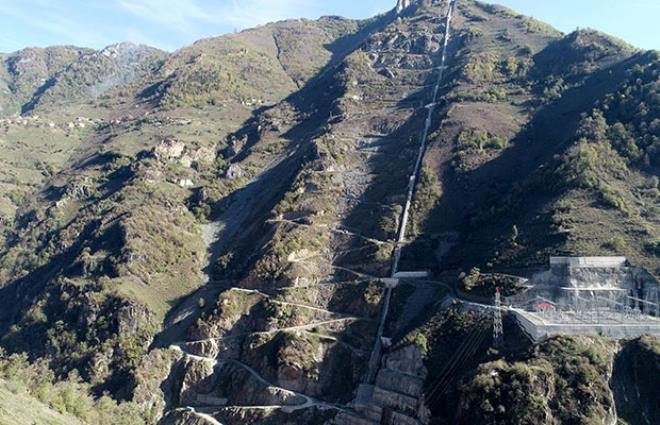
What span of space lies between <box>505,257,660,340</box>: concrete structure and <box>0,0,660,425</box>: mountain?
1.75 meters

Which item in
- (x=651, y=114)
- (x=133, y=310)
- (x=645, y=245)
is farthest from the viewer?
(x=651, y=114)

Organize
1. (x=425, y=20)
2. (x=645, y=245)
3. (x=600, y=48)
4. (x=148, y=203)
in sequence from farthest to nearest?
1. (x=425, y=20)
2. (x=600, y=48)
3. (x=148, y=203)
4. (x=645, y=245)

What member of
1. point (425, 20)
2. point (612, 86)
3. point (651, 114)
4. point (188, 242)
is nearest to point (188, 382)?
point (188, 242)

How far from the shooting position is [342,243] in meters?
82.1

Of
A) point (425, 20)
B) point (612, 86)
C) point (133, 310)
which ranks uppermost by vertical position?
point (425, 20)

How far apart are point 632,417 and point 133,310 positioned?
2385 inches

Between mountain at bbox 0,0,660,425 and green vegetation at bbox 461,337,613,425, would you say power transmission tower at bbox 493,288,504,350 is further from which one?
green vegetation at bbox 461,337,613,425

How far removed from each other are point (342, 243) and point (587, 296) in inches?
1392

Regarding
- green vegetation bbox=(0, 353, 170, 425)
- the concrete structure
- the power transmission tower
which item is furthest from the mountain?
the power transmission tower

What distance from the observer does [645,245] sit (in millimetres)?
59219

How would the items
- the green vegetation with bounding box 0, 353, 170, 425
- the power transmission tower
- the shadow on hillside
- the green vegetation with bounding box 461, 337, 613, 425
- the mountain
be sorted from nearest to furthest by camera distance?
the green vegetation with bounding box 0, 353, 170, 425
the green vegetation with bounding box 461, 337, 613, 425
the power transmission tower
the mountain
the shadow on hillside

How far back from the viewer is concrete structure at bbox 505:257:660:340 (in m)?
53.1

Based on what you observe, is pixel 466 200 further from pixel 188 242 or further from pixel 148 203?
pixel 148 203

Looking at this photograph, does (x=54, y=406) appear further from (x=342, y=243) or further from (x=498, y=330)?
(x=342, y=243)
